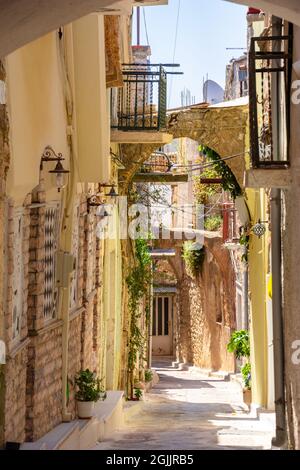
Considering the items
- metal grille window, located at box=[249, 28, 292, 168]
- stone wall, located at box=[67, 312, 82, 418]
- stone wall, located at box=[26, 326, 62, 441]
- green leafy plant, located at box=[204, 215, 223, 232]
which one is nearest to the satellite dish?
green leafy plant, located at box=[204, 215, 223, 232]

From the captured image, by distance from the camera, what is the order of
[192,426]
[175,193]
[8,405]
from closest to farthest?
[8,405] → [192,426] → [175,193]

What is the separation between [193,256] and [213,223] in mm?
2212

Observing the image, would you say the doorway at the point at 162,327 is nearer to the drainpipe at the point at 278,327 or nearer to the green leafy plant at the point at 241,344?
the green leafy plant at the point at 241,344

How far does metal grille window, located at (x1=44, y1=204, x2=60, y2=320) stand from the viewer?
10.4 metres

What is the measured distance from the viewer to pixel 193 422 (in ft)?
54.3

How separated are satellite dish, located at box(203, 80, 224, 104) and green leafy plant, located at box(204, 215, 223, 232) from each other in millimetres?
14841

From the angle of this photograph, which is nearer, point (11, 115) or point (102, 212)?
point (11, 115)

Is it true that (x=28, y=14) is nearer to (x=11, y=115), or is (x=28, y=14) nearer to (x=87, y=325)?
(x=11, y=115)

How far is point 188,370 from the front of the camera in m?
34.7

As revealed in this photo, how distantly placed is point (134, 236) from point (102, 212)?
702 centimetres

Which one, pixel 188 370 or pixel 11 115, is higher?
pixel 11 115
